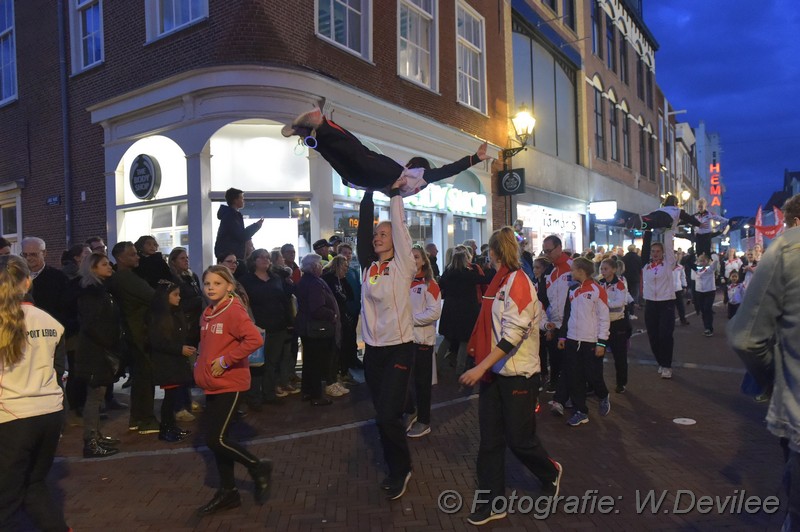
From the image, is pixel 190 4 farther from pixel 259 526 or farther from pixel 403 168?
pixel 259 526

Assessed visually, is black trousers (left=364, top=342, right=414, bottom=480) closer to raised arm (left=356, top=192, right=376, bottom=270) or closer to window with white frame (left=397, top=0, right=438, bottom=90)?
raised arm (left=356, top=192, right=376, bottom=270)

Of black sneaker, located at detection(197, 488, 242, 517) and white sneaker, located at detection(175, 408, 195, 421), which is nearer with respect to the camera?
black sneaker, located at detection(197, 488, 242, 517)

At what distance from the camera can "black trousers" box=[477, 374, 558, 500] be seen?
3936mm

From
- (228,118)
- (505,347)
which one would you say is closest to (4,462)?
(505,347)

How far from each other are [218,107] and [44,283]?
4.38m

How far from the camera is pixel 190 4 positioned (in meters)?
10.5

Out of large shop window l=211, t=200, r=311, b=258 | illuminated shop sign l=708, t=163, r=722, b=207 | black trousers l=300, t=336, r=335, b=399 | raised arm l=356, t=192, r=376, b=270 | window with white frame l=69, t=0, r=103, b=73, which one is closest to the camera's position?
raised arm l=356, t=192, r=376, b=270

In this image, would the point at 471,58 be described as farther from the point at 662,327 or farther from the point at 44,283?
the point at 44,283

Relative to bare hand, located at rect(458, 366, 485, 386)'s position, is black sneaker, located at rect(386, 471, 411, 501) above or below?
below

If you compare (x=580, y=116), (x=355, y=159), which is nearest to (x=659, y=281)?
(x=355, y=159)

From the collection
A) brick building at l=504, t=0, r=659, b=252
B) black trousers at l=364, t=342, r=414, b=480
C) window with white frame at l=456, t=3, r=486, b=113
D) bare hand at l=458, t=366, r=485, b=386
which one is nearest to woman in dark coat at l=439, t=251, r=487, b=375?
black trousers at l=364, t=342, r=414, b=480

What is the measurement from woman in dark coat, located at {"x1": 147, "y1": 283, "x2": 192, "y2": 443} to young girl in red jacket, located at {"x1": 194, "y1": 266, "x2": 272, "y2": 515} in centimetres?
155

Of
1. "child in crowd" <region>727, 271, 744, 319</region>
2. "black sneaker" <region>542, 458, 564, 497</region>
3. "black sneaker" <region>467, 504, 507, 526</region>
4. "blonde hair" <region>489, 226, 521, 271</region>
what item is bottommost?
"black sneaker" <region>467, 504, 507, 526</region>

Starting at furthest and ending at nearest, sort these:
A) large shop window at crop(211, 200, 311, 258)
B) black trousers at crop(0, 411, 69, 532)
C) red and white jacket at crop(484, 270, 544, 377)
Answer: large shop window at crop(211, 200, 311, 258) < red and white jacket at crop(484, 270, 544, 377) < black trousers at crop(0, 411, 69, 532)
